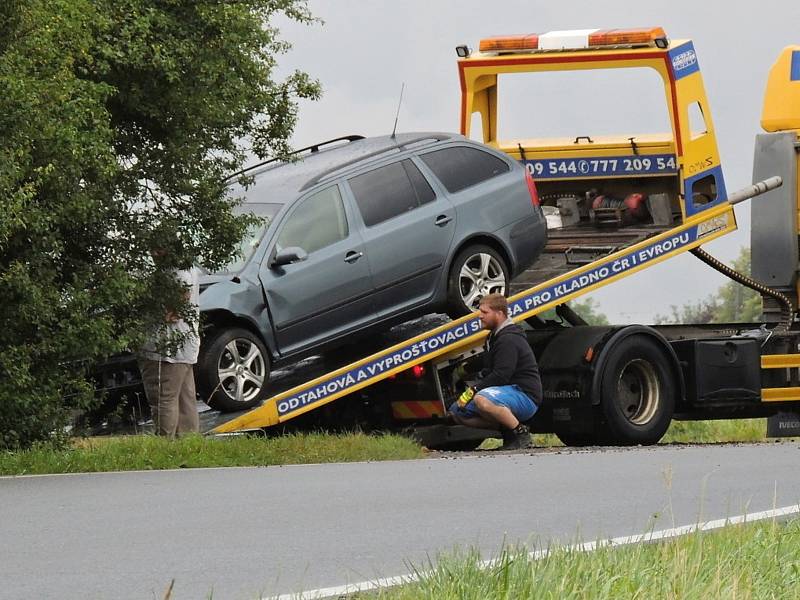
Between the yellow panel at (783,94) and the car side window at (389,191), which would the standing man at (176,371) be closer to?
the car side window at (389,191)

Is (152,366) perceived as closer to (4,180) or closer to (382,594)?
(4,180)

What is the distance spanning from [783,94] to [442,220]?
542 cm

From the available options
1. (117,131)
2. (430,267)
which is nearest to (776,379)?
(430,267)

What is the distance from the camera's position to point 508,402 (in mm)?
13984

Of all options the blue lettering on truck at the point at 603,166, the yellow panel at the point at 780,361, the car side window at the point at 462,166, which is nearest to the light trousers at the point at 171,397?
the car side window at the point at 462,166

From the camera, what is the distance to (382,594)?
19.1ft

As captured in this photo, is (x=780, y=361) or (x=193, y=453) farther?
(x=780, y=361)

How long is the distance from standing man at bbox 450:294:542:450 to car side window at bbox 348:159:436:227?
1050 millimetres

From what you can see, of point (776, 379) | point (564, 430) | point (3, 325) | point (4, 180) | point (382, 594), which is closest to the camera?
point (382, 594)

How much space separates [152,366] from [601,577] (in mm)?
7756

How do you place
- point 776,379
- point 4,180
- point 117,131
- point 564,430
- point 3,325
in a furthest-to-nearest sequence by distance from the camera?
point 776,379 < point 564,430 < point 117,131 < point 3,325 < point 4,180

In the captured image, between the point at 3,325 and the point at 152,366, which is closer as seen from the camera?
the point at 3,325

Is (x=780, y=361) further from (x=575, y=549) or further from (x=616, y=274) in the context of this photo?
(x=575, y=549)

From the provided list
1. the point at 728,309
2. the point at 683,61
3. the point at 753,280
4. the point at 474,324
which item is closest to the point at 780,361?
the point at 753,280
